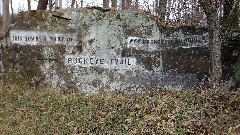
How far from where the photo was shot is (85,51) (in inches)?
408

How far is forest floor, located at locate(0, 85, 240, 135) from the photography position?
697 centimetres

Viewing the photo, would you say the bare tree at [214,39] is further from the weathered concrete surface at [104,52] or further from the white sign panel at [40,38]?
the white sign panel at [40,38]

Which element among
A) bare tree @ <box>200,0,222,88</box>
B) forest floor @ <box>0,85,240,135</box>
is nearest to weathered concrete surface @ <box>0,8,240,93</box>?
forest floor @ <box>0,85,240,135</box>

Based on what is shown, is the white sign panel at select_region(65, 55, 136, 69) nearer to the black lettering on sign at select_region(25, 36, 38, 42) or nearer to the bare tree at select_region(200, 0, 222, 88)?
the black lettering on sign at select_region(25, 36, 38, 42)

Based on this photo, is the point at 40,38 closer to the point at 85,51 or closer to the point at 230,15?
the point at 85,51

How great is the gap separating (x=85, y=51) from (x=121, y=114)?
304 cm

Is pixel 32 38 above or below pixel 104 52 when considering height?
above

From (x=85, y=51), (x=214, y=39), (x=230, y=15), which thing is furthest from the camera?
(x=230, y=15)

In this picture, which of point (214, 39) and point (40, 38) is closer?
point (214, 39)

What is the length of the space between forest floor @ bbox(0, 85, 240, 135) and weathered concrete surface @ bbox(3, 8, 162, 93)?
3.32 feet

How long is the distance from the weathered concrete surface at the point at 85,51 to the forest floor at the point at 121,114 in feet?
3.32

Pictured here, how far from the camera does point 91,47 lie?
34.1 ft

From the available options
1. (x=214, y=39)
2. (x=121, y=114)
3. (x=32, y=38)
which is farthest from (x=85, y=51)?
(x=214, y=39)

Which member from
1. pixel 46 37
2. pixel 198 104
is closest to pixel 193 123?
pixel 198 104
